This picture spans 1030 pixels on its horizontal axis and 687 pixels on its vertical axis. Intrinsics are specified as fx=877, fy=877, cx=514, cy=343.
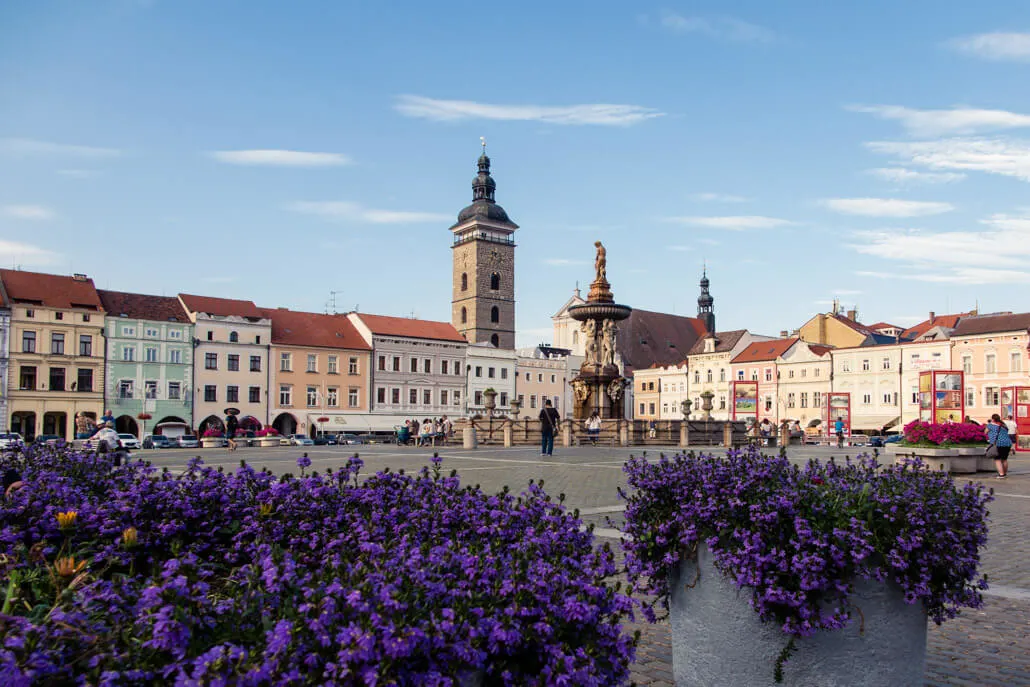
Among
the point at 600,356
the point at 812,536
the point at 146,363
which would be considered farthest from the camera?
the point at 146,363

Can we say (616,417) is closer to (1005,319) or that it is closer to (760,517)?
(760,517)

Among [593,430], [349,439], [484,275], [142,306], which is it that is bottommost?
[349,439]

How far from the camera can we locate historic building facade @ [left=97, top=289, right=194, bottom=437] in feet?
195

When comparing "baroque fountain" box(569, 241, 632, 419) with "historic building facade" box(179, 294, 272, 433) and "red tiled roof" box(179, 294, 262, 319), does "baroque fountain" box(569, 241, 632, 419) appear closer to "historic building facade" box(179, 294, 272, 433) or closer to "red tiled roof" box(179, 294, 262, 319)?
"historic building facade" box(179, 294, 272, 433)

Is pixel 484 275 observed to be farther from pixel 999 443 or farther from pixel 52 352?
pixel 999 443

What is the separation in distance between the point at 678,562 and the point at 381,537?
1560 millimetres

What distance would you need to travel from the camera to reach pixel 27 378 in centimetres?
5559

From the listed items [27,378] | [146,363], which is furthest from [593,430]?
[27,378]

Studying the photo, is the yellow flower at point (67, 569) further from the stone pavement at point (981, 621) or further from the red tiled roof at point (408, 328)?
the red tiled roof at point (408, 328)

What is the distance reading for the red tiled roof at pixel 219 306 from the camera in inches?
2530

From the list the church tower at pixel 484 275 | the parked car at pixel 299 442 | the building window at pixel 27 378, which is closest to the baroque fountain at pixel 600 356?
the parked car at pixel 299 442

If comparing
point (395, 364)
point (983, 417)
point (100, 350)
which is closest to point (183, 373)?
point (100, 350)

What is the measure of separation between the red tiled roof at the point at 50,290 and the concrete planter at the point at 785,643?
6088cm

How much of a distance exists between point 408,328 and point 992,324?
4597 centimetres
